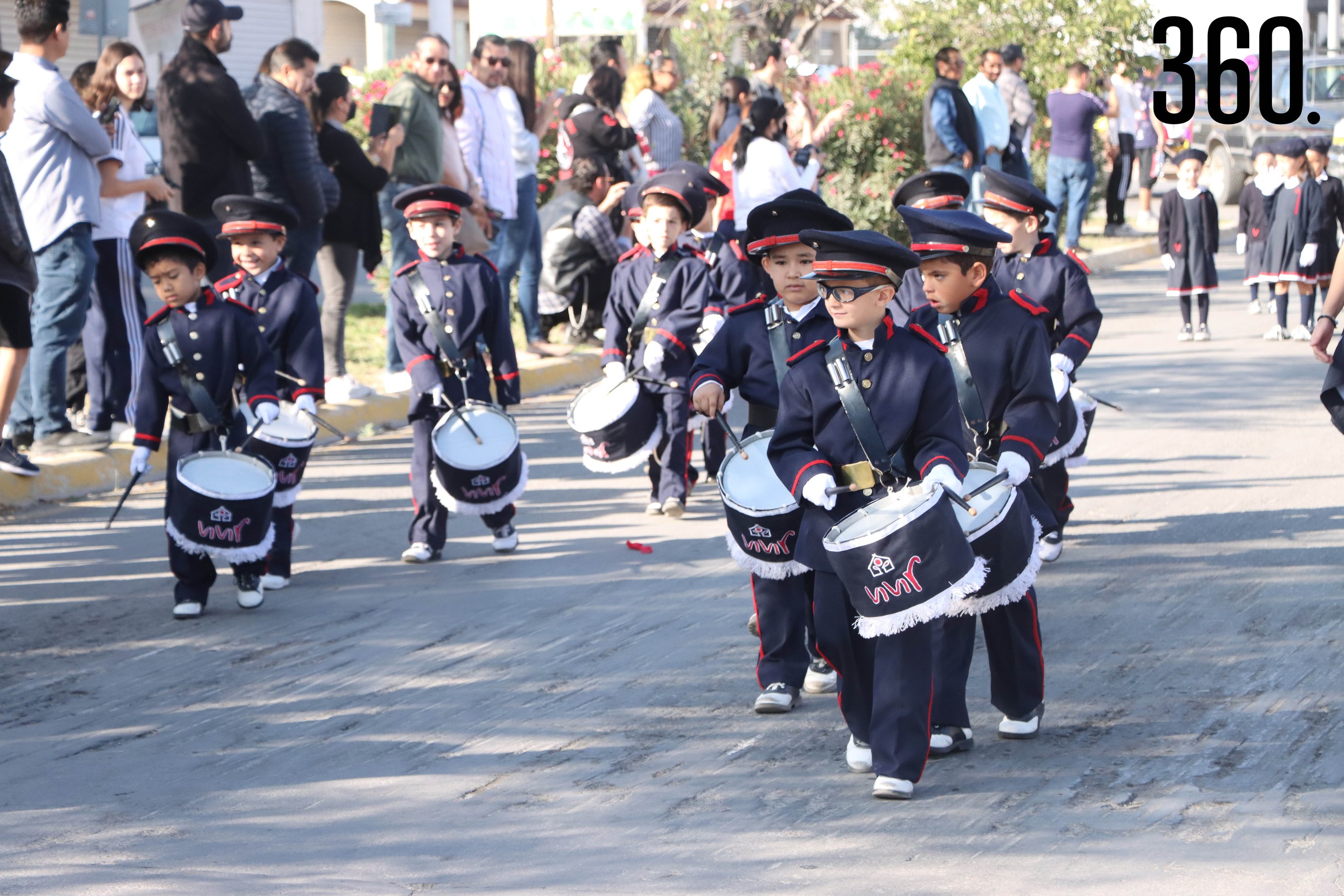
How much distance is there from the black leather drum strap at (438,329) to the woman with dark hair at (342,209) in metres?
3.57

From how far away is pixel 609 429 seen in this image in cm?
794

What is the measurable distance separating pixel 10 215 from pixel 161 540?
160cm

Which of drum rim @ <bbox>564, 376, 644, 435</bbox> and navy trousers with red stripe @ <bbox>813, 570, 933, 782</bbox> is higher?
drum rim @ <bbox>564, 376, 644, 435</bbox>

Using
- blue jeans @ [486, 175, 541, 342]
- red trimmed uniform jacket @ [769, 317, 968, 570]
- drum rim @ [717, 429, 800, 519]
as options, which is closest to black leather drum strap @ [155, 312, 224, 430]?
drum rim @ [717, 429, 800, 519]

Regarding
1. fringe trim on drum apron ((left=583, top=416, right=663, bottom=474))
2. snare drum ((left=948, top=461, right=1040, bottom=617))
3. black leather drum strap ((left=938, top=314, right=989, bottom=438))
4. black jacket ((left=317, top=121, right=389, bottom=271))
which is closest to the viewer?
snare drum ((left=948, top=461, right=1040, bottom=617))

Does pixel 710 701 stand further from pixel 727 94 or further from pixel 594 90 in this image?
pixel 727 94

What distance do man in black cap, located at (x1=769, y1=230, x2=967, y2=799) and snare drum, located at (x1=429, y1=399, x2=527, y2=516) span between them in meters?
2.76

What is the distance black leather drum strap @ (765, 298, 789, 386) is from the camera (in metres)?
5.94

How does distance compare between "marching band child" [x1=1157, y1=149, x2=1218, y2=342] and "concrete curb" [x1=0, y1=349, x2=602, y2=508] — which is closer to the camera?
"concrete curb" [x1=0, y1=349, x2=602, y2=508]

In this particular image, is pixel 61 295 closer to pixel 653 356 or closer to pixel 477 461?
pixel 477 461

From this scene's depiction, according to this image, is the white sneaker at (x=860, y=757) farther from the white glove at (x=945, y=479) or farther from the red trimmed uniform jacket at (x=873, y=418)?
the white glove at (x=945, y=479)

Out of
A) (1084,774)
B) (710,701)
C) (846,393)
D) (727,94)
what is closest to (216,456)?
(710,701)

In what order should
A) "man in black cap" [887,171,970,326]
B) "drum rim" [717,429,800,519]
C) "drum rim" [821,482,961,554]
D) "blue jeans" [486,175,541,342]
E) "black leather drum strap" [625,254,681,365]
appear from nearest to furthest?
"drum rim" [821,482,961,554] < "drum rim" [717,429,800,519] < "man in black cap" [887,171,970,326] < "black leather drum strap" [625,254,681,365] < "blue jeans" [486,175,541,342]

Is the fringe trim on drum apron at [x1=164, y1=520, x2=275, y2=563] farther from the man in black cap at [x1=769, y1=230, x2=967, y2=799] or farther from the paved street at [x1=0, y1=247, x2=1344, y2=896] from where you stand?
the man in black cap at [x1=769, y1=230, x2=967, y2=799]
